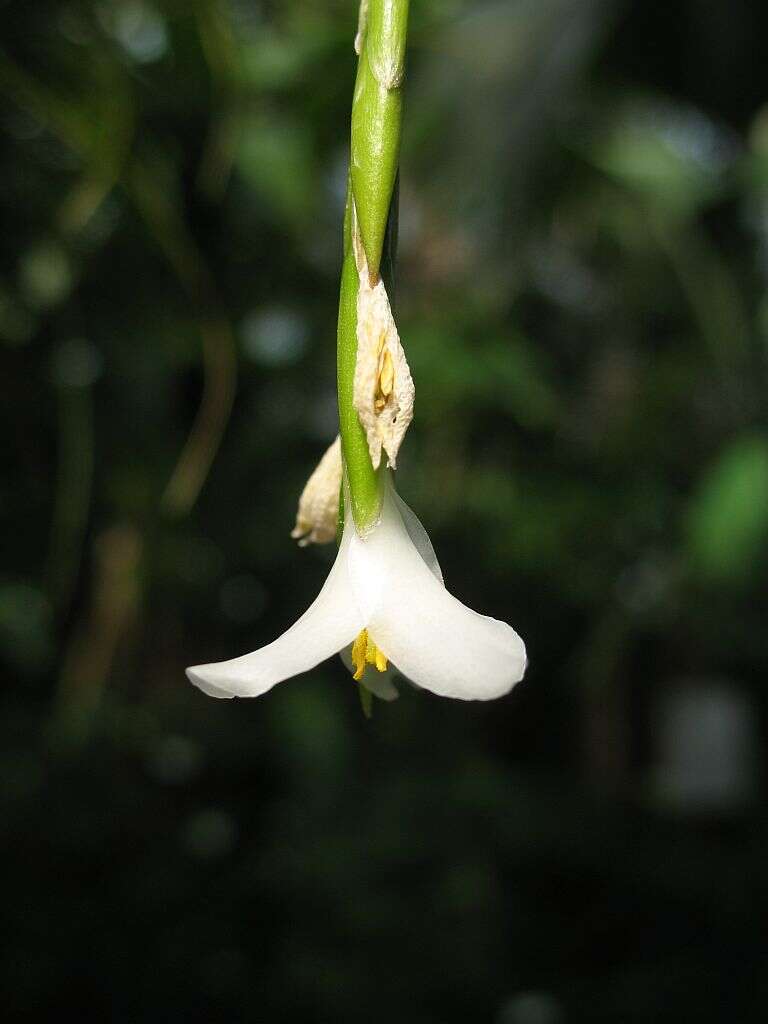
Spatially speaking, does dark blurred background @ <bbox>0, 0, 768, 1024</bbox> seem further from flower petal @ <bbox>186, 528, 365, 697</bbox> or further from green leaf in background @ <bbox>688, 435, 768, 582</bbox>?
flower petal @ <bbox>186, 528, 365, 697</bbox>

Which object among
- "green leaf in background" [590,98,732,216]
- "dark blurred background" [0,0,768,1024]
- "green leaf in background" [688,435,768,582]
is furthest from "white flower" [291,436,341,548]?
"green leaf in background" [590,98,732,216]

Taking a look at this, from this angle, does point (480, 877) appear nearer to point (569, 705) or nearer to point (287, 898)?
point (287, 898)

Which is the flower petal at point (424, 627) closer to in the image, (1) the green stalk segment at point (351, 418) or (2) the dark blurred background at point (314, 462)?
(1) the green stalk segment at point (351, 418)

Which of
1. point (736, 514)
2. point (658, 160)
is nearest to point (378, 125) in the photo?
point (736, 514)

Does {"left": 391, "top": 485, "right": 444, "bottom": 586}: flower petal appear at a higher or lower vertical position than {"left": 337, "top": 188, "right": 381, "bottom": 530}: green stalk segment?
lower

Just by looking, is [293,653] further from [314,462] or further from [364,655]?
[314,462]

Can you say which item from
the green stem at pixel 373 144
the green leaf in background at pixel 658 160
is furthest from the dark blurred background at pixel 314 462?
the green stem at pixel 373 144

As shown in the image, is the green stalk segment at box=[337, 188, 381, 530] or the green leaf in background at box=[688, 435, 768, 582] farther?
the green leaf in background at box=[688, 435, 768, 582]
